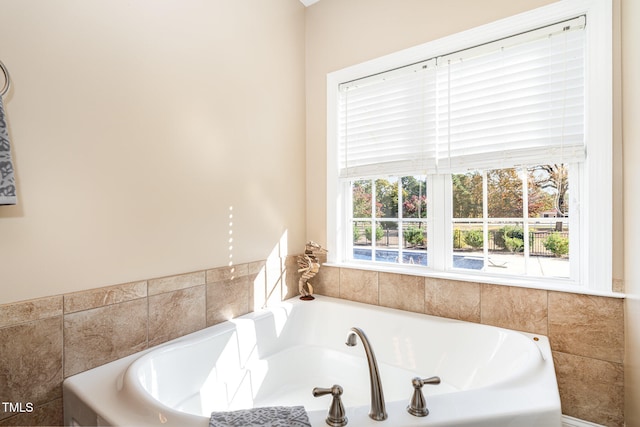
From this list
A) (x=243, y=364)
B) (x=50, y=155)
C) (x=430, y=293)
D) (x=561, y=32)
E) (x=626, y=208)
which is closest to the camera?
(x=50, y=155)

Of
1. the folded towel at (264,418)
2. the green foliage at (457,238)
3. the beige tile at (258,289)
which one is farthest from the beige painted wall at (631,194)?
the beige tile at (258,289)

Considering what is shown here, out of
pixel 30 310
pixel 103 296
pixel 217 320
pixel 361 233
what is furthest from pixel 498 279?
pixel 30 310

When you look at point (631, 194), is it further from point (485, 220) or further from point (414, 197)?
point (414, 197)

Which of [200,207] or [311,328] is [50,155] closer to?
[200,207]

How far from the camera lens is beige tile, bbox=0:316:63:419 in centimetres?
118

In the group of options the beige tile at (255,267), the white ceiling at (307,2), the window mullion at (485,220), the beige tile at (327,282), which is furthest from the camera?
the white ceiling at (307,2)

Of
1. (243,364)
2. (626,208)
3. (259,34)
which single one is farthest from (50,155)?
(626,208)

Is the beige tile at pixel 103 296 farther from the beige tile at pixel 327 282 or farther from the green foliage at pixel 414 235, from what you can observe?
the green foliage at pixel 414 235

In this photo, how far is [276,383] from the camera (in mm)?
1992

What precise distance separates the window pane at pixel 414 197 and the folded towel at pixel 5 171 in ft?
6.68

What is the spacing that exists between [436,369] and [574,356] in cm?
66

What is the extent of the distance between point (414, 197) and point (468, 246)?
0.47m

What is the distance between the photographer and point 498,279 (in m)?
1.92

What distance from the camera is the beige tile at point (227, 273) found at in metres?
1.89
